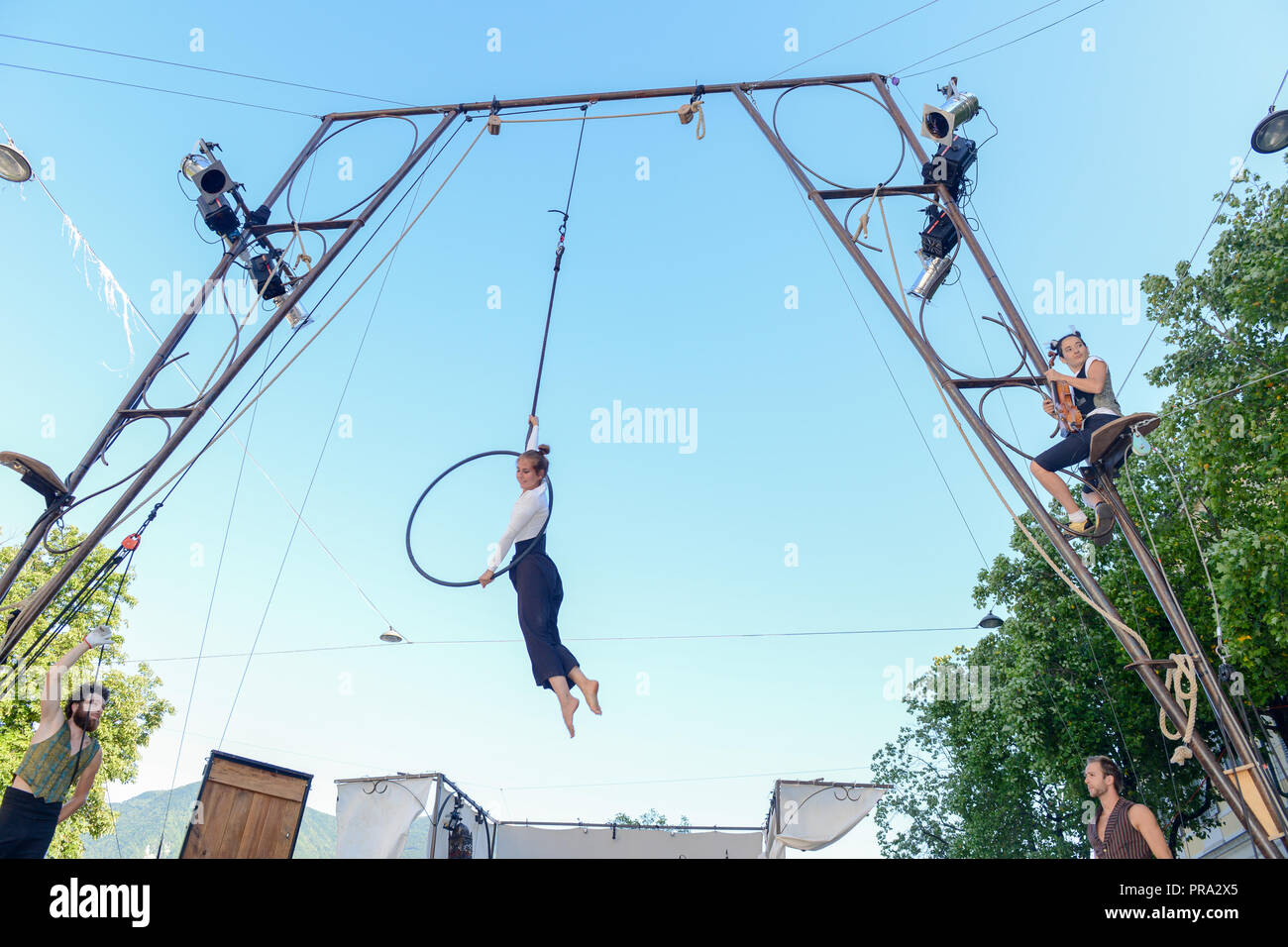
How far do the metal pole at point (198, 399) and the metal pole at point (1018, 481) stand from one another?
264 cm

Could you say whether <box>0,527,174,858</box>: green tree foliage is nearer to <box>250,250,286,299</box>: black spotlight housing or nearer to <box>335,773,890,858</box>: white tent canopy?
<box>335,773,890,858</box>: white tent canopy

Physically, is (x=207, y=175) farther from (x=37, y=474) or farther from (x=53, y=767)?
(x=53, y=767)

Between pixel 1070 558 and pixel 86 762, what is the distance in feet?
16.1

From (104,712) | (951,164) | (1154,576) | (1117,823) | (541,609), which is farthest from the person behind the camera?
(104,712)

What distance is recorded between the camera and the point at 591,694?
175 inches

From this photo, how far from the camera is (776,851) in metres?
8.27

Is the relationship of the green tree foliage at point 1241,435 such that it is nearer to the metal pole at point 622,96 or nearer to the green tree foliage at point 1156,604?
the green tree foliage at point 1156,604

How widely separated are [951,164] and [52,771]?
6.02 meters

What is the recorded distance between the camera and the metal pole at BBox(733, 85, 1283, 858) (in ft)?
12.5

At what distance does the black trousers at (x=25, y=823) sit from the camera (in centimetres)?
366

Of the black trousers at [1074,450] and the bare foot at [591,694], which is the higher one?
Result: the black trousers at [1074,450]

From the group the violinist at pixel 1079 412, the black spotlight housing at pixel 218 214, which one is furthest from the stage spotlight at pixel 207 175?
the violinist at pixel 1079 412

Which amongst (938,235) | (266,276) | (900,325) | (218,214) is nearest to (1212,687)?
(900,325)
